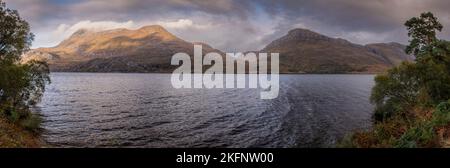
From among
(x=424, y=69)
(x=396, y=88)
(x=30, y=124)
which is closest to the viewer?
(x=30, y=124)

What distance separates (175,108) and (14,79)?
97.2 ft

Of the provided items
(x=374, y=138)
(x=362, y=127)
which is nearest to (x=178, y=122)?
(x=362, y=127)

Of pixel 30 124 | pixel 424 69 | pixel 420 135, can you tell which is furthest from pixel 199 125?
pixel 424 69

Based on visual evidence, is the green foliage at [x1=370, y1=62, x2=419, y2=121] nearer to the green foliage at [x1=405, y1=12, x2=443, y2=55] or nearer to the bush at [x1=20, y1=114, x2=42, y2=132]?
the green foliage at [x1=405, y1=12, x2=443, y2=55]

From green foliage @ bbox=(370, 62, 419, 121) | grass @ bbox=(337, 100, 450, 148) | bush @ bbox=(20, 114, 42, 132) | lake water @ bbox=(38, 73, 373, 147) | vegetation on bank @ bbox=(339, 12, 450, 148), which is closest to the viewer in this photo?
grass @ bbox=(337, 100, 450, 148)

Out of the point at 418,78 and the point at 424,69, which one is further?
the point at 418,78

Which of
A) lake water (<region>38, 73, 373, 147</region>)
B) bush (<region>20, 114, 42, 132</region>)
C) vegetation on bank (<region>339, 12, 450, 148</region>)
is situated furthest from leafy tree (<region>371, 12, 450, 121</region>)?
bush (<region>20, 114, 42, 132</region>)

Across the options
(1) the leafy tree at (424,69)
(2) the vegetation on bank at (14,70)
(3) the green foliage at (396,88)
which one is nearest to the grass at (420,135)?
(1) the leafy tree at (424,69)

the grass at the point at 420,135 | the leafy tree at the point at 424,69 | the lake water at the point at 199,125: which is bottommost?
the lake water at the point at 199,125

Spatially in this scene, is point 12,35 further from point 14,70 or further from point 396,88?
point 396,88

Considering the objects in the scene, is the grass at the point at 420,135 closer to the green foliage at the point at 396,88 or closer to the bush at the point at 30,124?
the green foliage at the point at 396,88

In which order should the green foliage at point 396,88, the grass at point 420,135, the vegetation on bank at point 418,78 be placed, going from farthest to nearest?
the green foliage at point 396,88
the vegetation on bank at point 418,78
the grass at point 420,135

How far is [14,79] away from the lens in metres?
43.3
